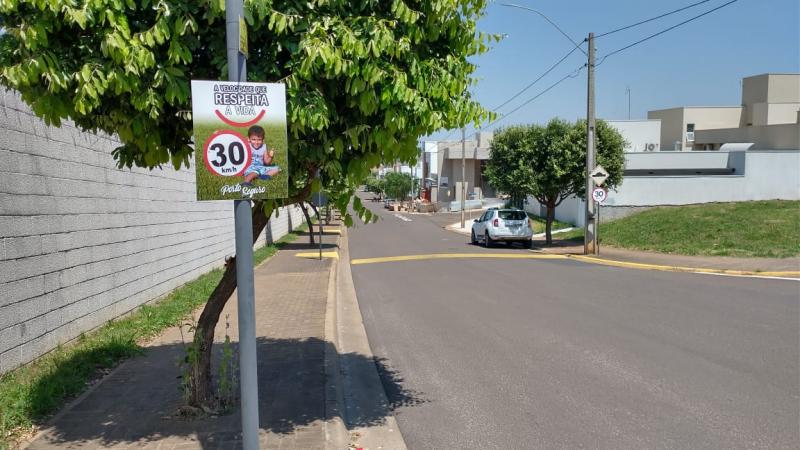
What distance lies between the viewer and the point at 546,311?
10.4 m

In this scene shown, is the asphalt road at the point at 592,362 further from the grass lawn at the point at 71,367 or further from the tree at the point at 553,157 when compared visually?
the tree at the point at 553,157

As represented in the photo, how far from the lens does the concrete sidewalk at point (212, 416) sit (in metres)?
4.69

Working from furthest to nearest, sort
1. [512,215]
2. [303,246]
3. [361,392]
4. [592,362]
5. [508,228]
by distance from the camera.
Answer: [512,215], [508,228], [303,246], [592,362], [361,392]

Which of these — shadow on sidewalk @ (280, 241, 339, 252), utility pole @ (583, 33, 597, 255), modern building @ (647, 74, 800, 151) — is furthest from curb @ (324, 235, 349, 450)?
modern building @ (647, 74, 800, 151)

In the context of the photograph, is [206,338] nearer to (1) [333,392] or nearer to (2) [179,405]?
(2) [179,405]

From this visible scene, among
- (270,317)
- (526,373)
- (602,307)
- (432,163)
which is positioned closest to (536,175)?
(602,307)

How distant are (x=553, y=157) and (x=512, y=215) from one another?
316 centimetres

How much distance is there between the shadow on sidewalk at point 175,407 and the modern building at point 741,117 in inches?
1625

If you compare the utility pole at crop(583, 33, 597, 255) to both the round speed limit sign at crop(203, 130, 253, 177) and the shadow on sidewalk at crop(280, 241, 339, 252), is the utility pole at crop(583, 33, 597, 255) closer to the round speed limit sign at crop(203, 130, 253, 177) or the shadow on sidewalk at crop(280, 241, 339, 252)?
the shadow on sidewalk at crop(280, 241, 339, 252)

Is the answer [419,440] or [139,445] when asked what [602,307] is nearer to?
[419,440]

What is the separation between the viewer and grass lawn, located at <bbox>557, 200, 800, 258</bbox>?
18812 millimetres

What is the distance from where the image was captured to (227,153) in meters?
3.48

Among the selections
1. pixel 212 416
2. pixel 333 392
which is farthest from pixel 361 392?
pixel 212 416

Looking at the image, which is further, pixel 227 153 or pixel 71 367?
pixel 71 367
